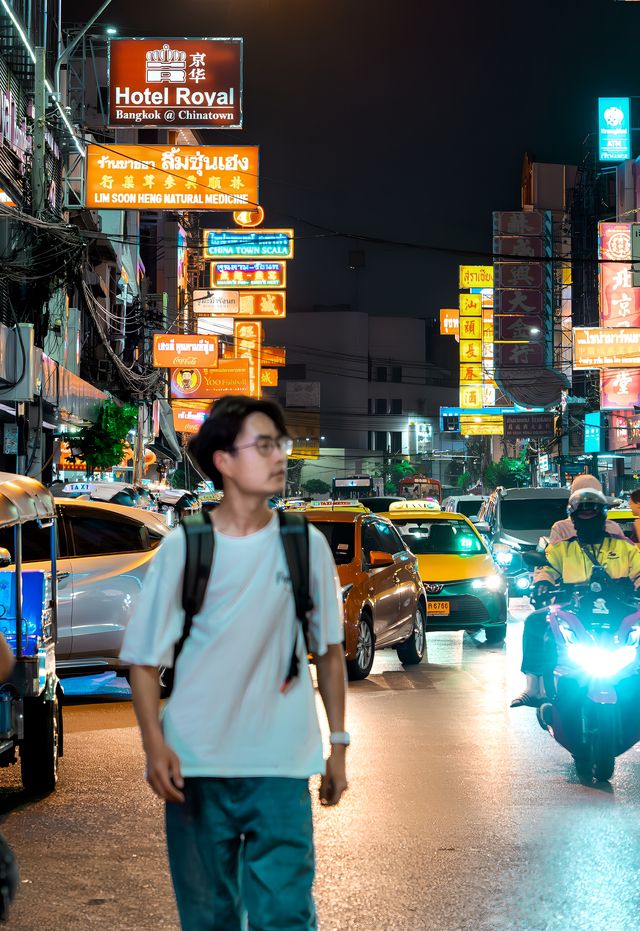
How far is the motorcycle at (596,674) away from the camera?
839cm

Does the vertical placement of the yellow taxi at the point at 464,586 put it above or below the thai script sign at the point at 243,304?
below

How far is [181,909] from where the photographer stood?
3660 mm

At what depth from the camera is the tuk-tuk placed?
786 cm

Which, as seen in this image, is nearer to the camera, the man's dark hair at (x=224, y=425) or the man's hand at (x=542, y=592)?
the man's dark hair at (x=224, y=425)

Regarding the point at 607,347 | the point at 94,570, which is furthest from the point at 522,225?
the point at 94,570

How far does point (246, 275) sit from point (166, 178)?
21.2 metres

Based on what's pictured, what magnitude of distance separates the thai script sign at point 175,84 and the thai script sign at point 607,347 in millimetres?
18766

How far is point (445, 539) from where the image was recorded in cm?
1973

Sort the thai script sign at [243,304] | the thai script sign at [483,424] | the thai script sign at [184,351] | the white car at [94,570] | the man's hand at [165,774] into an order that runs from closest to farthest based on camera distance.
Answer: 1. the man's hand at [165,774]
2. the white car at [94,570]
3. the thai script sign at [184,351]
4. the thai script sign at [243,304]
5. the thai script sign at [483,424]

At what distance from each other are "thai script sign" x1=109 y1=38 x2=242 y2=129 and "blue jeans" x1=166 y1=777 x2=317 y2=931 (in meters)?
20.5

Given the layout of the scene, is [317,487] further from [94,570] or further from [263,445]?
[263,445]

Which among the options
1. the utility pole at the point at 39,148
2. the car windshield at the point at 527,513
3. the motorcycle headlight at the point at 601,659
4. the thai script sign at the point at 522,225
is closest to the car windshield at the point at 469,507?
the car windshield at the point at 527,513

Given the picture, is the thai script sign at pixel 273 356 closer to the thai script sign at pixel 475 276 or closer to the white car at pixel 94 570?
the thai script sign at pixel 475 276

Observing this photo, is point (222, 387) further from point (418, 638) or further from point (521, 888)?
point (521, 888)
